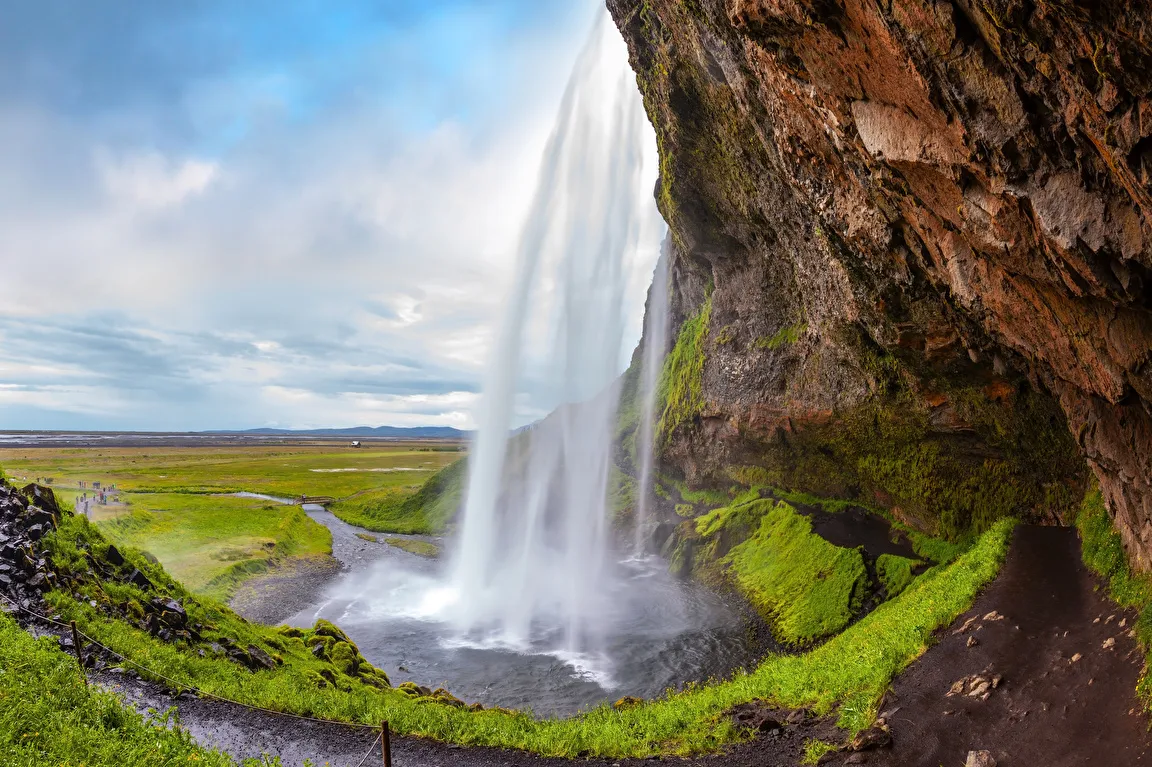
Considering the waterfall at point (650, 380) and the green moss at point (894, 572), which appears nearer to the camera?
the green moss at point (894, 572)

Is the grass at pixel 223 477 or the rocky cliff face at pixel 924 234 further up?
the rocky cliff face at pixel 924 234

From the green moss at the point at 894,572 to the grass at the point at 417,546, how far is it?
2909cm

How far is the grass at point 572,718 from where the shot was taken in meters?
13.1

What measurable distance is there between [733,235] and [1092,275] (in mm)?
23593

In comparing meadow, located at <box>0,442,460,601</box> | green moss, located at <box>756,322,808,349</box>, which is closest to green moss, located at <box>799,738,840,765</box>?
green moss, located at <box>756,322,808,349</box>

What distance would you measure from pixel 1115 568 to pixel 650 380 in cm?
4366

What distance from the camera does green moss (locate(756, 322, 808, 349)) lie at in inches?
1235

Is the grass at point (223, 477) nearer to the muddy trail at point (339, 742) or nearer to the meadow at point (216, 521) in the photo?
the meadow at point (216, 521)

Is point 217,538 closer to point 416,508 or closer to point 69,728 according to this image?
point 416,508

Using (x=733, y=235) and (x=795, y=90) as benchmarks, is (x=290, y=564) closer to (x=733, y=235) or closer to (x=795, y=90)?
(x=733, y=235)

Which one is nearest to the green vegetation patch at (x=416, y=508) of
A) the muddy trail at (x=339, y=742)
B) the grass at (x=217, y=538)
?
the grass at (x=217, y=538)

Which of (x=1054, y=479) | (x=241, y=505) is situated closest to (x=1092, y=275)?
(x=1054, y=479)

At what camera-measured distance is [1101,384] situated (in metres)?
13.2

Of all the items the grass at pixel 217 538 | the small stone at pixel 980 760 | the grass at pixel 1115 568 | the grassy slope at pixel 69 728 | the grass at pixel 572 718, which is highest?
the grass at pixel 1115 568
